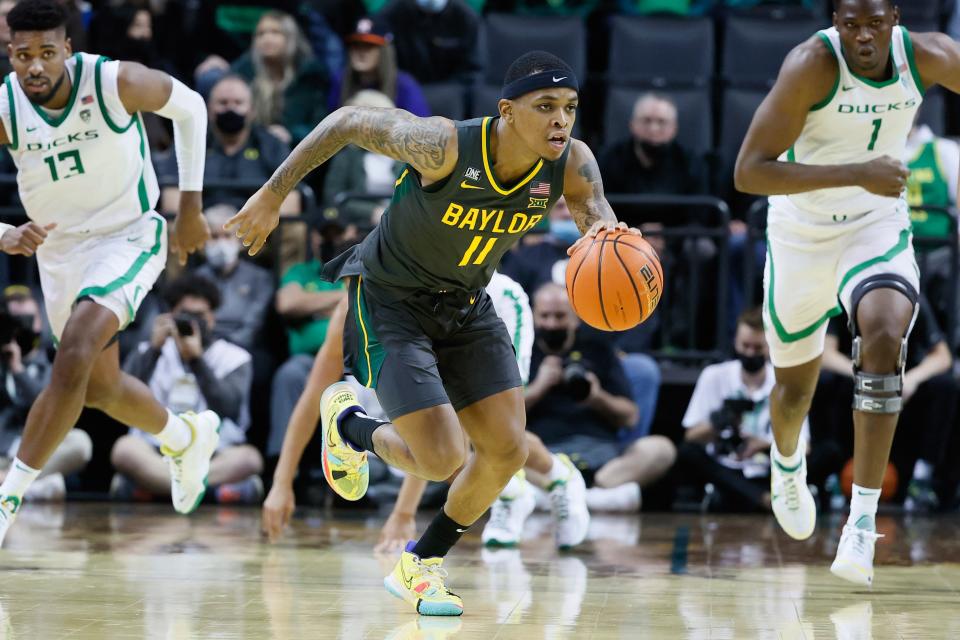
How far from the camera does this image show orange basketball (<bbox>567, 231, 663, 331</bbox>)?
16.0 ft

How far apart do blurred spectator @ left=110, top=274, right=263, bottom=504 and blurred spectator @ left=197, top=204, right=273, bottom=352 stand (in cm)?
28

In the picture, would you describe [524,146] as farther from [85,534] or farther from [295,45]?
[295,45]

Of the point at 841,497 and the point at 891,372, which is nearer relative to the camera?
the point at 891,372

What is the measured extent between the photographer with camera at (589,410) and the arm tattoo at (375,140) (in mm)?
3970

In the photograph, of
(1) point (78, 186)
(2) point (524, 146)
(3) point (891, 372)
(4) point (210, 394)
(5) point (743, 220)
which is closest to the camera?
(2) point (524, 146)

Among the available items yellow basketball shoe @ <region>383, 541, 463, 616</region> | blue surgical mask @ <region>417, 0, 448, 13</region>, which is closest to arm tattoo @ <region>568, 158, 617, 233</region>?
yellow basketball shoe @ <region>383, 541, 463, 616</region>

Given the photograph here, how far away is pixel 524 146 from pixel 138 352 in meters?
4.78

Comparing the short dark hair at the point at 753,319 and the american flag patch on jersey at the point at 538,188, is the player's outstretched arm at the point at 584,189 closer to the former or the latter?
the american flag patch on jersey at the point at 538,188

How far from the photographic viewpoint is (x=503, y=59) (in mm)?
11609

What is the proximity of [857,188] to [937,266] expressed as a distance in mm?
3836

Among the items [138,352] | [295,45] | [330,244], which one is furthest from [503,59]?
[138,352]

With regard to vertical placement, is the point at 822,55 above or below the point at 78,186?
above

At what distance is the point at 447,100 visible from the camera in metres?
11.1

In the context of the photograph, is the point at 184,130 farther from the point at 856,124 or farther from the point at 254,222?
the point at 856,124
